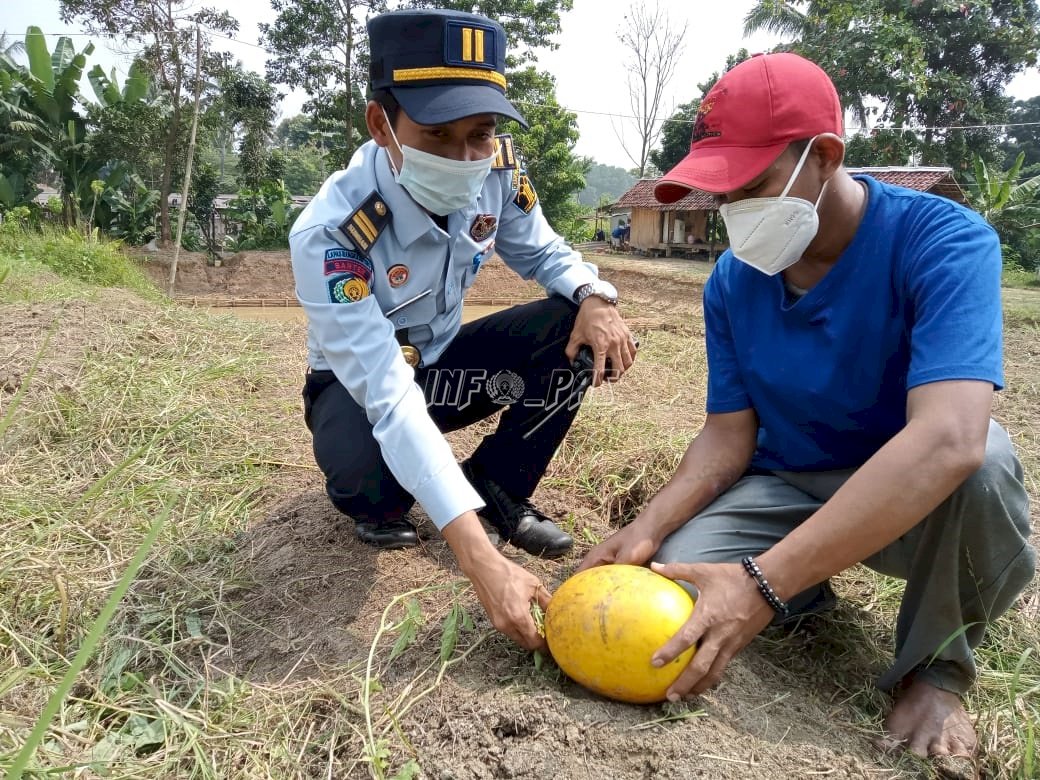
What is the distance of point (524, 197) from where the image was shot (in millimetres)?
2643

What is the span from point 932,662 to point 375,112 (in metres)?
2.04

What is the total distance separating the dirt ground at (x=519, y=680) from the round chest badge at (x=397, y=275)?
0.88 m

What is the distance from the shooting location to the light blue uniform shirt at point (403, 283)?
1866 mm

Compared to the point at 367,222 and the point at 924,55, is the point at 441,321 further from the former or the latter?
the point at 924,55

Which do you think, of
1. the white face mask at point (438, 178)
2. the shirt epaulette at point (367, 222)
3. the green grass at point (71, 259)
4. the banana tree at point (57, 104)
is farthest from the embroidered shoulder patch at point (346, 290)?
the banana tree at point (57, 104)

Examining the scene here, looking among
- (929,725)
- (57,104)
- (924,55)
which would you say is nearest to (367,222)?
(929,725)

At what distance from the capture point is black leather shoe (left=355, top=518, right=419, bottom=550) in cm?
244

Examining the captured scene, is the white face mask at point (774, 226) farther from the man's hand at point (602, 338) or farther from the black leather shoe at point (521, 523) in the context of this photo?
the black leather shoe at point (521, 523)

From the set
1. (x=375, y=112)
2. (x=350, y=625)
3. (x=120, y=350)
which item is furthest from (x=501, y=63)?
(x=120, y=350)

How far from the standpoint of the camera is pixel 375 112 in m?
2.15

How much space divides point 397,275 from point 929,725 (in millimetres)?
1822

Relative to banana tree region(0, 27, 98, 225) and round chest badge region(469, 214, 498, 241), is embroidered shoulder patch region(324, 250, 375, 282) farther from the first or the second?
banana tree region(0, 27, 98, 225)

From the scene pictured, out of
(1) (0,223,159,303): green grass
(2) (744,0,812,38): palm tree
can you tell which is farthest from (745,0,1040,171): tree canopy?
(1) (0,223,159,303): green grass

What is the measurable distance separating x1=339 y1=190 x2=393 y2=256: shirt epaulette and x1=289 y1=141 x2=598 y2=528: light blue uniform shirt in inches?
0.5
